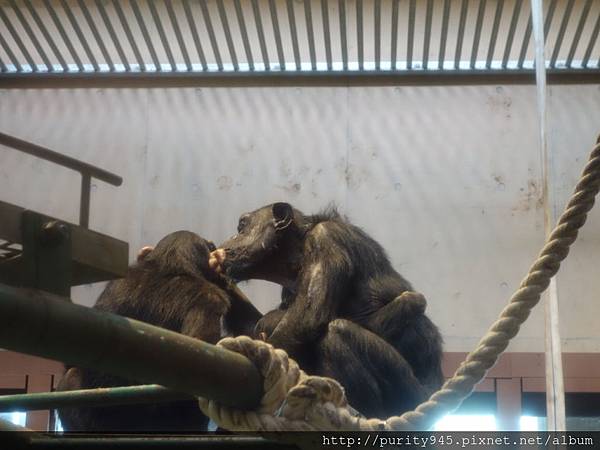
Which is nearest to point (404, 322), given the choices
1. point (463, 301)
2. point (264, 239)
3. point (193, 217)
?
point (264, 239)

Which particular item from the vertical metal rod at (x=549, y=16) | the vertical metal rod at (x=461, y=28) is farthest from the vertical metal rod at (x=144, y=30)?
the vertical metal rod at (x=549, y=16)

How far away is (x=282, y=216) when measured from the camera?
463 centimetres

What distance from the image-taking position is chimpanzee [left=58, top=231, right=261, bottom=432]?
4086 millimetres

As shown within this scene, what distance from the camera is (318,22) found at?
240 inches

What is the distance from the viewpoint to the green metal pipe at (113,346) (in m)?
1.61

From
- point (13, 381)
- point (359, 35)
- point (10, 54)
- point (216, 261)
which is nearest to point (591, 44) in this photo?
point (359, 35)

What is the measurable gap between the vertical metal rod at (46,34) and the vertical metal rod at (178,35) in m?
0.76

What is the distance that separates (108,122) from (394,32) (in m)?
1.99

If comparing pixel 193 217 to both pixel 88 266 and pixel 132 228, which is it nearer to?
pixel 132 228

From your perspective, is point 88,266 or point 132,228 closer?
point 88,266

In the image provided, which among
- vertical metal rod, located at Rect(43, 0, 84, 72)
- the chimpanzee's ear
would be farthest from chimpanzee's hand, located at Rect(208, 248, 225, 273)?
vertical metal rod, located at Rect(43, 0, 84, 72)

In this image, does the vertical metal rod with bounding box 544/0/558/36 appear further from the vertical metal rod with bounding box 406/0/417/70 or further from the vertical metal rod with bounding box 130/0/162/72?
the vertical metal rod with bounding box 130/0/162/72

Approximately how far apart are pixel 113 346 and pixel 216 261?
9.52 ft

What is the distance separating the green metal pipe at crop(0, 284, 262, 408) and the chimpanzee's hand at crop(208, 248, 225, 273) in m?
2.59
